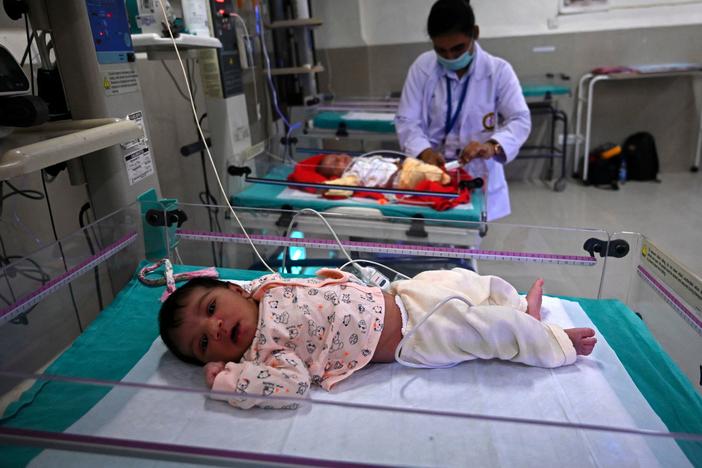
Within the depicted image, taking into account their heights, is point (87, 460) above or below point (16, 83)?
below

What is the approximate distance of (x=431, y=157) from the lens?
7.81 ft

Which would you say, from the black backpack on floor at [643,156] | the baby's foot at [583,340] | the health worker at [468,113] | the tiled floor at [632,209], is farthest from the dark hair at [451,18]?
the black backpack on floor at [643,156]

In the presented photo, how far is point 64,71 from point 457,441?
1.45 m

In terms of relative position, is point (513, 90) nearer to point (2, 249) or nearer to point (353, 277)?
point (353, 277)

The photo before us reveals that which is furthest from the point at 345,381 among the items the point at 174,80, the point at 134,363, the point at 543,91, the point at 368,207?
the point at 543,91

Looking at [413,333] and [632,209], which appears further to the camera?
[632,209]

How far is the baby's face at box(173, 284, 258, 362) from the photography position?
1.20 meters

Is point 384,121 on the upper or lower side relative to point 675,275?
upper

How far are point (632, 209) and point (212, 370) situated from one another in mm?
3822

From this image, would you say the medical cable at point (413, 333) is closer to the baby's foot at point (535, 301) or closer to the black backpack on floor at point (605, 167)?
the baby's foot at point (535, 301)

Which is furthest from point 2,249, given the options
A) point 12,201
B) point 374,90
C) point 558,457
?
point 374,90

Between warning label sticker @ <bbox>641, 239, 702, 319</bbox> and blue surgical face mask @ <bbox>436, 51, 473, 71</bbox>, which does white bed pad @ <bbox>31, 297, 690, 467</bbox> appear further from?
blue surgical face mask @ <bbox>436, 51, 473, 71</bbox>

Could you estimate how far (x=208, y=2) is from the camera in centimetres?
226

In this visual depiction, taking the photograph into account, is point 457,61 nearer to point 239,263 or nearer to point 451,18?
point 451,18
